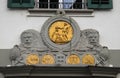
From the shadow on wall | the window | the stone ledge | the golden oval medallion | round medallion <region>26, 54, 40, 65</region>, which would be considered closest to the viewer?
round medallion <region>26, 54, 40, 65</region>

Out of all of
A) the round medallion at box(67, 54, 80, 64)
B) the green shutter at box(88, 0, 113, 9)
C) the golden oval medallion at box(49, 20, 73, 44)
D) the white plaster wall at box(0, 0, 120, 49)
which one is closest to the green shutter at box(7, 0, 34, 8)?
the white plaster wall at box(0, 0, 120, 49)

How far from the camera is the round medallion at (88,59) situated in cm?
1173

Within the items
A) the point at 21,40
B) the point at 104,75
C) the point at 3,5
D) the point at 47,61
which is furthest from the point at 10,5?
the point at 104,75

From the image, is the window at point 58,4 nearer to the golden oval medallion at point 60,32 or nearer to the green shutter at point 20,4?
the green shutter at point 20,4

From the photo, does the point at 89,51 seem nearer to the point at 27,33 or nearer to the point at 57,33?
the point at 57,33

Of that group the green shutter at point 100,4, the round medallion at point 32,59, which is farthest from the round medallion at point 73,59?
the green shutter at point 100,4

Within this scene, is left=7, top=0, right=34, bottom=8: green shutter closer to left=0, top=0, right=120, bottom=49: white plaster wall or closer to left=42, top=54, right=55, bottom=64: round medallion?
left=0, top=0, right=120, bottom=49: white plaster wall

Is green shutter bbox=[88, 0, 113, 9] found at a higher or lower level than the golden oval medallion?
higher

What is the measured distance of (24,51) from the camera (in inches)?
466

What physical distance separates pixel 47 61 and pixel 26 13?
155cm

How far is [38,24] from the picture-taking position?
12125 mm

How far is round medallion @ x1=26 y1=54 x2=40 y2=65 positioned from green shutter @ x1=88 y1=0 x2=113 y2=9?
6.91 ft

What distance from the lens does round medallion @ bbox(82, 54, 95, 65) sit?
11.7 metres

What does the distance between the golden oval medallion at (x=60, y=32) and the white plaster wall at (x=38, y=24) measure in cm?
33
